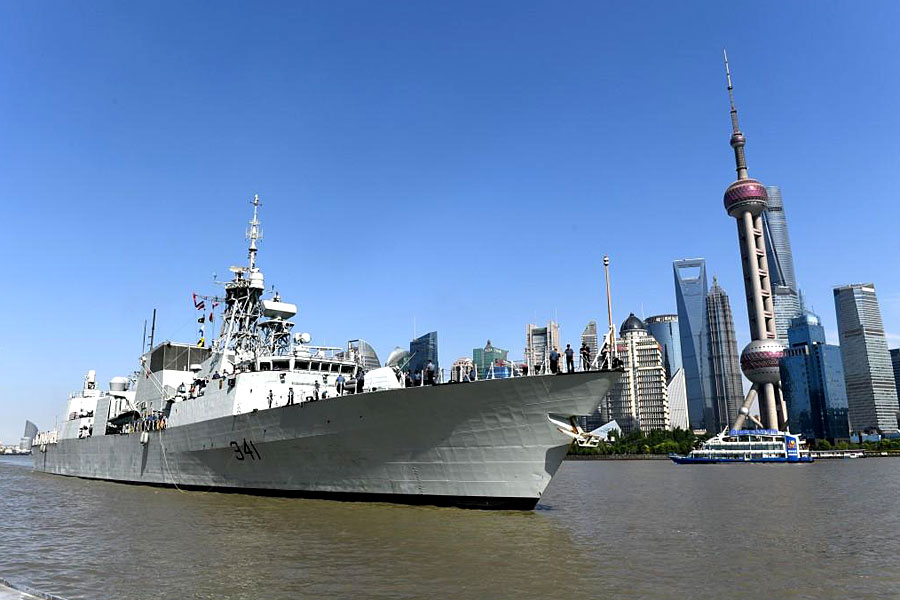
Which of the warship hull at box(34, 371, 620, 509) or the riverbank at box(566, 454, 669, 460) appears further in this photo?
the riverbank at box(566, 454, 669, 460)

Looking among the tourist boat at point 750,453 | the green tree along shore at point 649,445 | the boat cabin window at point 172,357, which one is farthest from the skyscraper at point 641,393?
the boat cabin window at point 172,357

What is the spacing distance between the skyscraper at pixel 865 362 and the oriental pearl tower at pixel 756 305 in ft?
178

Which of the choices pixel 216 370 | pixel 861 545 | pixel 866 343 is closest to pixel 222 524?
pixel 216 370

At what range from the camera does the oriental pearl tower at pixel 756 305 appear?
115 m

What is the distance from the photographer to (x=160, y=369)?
102 ft

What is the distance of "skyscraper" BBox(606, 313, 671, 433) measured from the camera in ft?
502

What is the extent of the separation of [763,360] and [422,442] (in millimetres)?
113988

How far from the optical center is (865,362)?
554 ft

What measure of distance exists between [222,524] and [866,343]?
653 feet

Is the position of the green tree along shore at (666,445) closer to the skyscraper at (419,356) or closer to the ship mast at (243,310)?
the skyscraper at (419,356)

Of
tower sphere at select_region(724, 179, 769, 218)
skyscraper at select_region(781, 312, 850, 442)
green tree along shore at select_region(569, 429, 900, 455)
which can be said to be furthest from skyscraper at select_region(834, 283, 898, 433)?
tower sphere at select_region(724, 179, 769, 218)

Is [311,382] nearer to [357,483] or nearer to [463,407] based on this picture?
[357,483]

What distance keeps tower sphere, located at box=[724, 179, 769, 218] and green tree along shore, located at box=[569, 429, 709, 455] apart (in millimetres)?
47600

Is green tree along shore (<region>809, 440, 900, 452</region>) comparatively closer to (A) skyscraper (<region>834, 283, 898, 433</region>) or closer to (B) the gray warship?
(A) skyscraper (<region>834, 283, 898, 433</region>)
